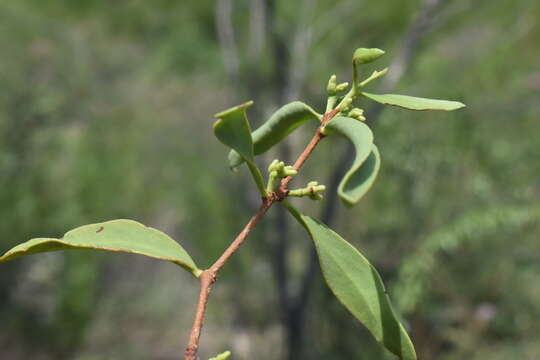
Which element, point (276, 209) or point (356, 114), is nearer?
point (356, 114)

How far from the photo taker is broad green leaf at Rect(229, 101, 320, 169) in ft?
0.76

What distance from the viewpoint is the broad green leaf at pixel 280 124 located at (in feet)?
0.76

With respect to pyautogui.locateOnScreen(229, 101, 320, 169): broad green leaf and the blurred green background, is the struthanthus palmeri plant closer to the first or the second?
pyautogui.locateOnScreen(229, 101, 320, 169): broad green leaf

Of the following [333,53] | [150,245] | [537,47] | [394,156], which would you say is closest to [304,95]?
[394,156]

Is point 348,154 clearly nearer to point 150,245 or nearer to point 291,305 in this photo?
point 291,305

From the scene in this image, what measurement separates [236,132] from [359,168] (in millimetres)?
58

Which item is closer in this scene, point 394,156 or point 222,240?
point 394,156

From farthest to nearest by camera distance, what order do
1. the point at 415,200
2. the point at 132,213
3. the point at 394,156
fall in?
the point at 132,213 < the point at 415,200 < the point at 394,156

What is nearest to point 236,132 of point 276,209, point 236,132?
point 236,132

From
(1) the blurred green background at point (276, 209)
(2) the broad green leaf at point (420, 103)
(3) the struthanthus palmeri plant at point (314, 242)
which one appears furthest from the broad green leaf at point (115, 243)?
(1) the blurred green background at point (276, 209)

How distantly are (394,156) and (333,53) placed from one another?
1.41m

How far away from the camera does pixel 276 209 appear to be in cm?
162

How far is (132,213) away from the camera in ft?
8.56

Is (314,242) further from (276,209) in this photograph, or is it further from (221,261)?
(276,209)
